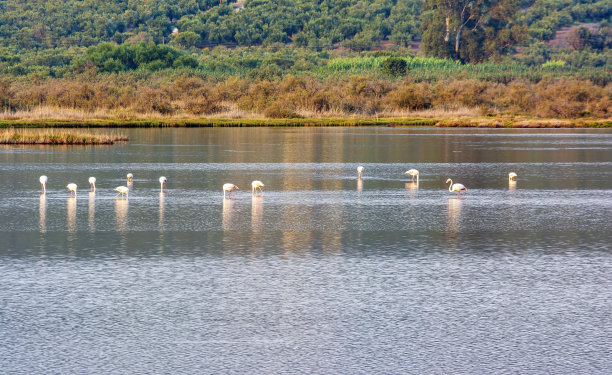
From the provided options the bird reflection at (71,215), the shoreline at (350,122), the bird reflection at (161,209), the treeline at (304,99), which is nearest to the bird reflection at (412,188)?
the bird reflection at (161,209)

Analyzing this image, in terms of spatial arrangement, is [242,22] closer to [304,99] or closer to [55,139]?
[304,99]

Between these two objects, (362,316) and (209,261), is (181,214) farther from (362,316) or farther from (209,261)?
(362,316)

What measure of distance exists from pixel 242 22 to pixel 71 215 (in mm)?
155600

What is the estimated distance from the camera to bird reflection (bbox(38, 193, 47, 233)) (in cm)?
1838

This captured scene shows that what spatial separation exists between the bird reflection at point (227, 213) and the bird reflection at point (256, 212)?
19.2 inches

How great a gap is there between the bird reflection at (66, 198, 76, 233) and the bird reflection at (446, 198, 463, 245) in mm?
7464

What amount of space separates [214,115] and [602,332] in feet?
221

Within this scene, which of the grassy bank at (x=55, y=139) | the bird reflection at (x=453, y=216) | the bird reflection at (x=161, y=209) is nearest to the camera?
the bird reflection at (x=453, y=216)

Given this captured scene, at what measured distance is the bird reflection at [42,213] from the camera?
18.4 meters

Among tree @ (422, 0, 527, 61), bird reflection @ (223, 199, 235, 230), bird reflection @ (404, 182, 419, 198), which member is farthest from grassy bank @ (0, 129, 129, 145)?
tree @ (422, 0, 527, 61)

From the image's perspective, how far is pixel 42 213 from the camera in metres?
20.6

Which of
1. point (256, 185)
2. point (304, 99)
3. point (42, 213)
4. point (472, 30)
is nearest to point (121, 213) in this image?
point (42, 213)

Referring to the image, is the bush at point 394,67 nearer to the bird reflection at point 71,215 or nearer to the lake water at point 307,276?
the lake water at point 307,276

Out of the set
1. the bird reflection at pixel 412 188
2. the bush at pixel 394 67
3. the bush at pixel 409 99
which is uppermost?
the bush at pixel 394 67
